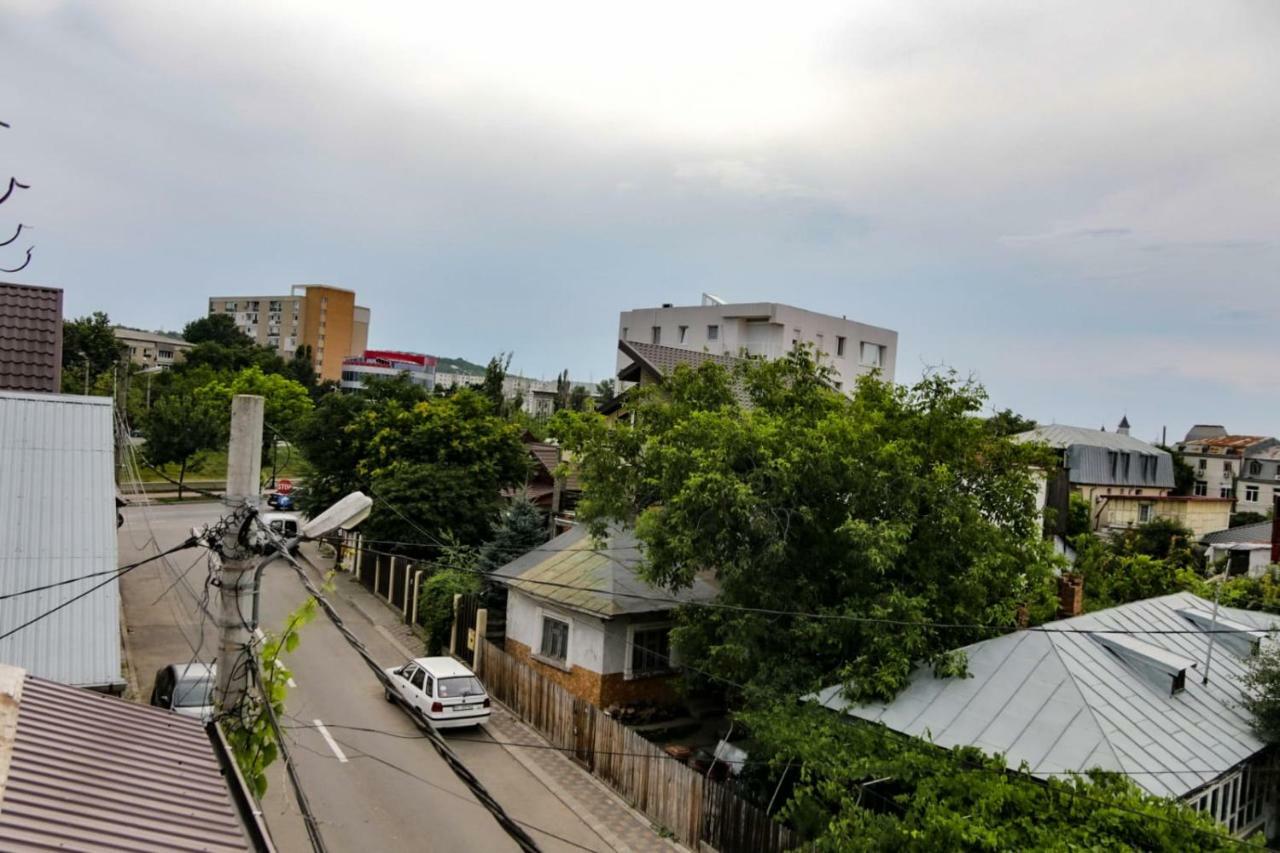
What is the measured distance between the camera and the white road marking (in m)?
16.1

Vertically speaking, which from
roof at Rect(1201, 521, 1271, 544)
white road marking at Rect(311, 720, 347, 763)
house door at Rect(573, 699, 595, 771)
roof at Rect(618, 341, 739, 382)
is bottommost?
white road marking at Rect(311, 720, 347, 763)

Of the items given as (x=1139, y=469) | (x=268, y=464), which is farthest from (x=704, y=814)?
(x=268, y=464)

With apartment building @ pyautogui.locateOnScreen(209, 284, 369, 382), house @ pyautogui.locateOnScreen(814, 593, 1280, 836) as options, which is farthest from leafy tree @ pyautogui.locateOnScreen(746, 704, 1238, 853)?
apartment building @ pyautogui.locateOnScreen(209, 284, 369, 382)

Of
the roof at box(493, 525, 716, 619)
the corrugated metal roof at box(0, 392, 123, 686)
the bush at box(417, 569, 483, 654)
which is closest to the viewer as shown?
the corrugated metal roof at box(0, 392, 123, 686)

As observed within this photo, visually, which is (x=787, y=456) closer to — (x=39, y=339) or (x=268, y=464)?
(x=39, y=339)

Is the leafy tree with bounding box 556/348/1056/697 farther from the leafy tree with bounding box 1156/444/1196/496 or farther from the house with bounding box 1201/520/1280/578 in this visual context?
the leafy tree with bounding box 1156/444/1196/496

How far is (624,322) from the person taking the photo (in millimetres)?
68312

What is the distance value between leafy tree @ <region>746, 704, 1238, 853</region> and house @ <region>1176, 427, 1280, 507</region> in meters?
64.7

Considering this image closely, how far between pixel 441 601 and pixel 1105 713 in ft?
53.4

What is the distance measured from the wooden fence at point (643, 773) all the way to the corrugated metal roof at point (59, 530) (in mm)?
8286

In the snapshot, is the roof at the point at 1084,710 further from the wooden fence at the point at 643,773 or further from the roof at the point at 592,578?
the roof at the point at 592,578

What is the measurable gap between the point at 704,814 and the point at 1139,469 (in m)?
45.3

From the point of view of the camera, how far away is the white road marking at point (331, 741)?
1606cm

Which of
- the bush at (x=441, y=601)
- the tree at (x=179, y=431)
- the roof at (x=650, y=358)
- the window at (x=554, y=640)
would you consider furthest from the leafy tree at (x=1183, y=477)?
the tree at (x=179, y=431)
